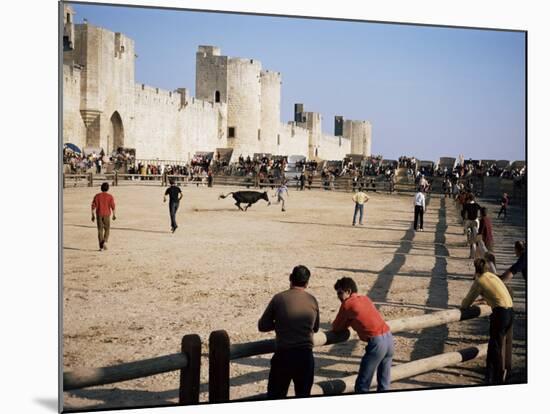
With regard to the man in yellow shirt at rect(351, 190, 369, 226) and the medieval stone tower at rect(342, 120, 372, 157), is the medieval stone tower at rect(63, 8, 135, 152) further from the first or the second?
the man in yellow shirt at rect(351, 190, 369, 226)

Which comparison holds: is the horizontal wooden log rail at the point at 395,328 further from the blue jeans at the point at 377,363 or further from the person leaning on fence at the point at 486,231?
the person leaning on fence at the point at 486,231

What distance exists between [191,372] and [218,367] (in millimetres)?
213

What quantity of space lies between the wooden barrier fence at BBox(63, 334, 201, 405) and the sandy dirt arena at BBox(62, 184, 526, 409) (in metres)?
0.60

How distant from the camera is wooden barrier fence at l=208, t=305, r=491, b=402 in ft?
18.7

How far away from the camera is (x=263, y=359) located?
6891 millimetres

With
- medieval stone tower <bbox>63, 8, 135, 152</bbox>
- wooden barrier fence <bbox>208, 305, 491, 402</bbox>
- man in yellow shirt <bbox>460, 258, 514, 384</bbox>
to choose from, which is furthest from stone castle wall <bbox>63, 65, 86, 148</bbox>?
man in yellow shirt <bbox>460, 258, 514, 384</bbox>

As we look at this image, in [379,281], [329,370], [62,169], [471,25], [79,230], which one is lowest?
[329,370]

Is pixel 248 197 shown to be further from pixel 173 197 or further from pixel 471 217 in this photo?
pixel 471 217

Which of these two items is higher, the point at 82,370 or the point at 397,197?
the point at 397,197

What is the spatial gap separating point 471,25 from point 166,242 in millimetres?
3754

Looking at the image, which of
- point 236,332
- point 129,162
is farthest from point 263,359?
point 129,162

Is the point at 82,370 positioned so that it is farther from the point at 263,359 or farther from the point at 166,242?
the point at 166,242

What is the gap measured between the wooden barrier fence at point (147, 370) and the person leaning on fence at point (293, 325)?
21.7 inches

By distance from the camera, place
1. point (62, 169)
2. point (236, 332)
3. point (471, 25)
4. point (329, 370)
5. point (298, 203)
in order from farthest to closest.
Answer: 1. point (298, 203)
2. point (471, 25)
3. point (236, 332)
4. point (329, 370)
5. point (62, 169)
